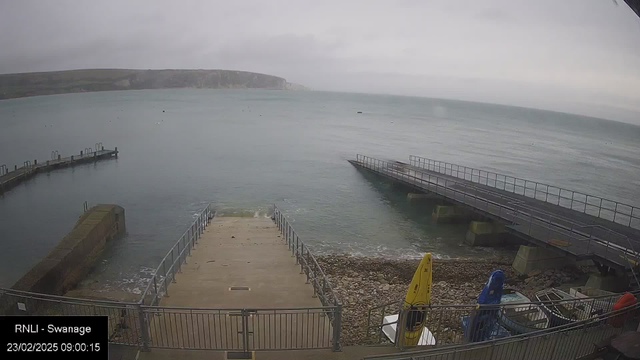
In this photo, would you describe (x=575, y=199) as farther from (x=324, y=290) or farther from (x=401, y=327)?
(x=401, y=327)

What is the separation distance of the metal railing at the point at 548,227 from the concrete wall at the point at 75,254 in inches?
803

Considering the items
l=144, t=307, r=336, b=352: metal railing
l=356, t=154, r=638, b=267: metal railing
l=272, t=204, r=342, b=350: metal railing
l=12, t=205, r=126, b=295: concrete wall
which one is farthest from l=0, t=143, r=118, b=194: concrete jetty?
l=356, t=154, r=638, b=267: metal railing

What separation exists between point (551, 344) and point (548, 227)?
14.0 meters

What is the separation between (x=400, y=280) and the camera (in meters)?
17.2

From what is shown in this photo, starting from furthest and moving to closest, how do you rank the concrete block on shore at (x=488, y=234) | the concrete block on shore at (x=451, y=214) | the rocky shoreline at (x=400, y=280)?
the concrete block on shore at (x=451, y=214) < the concrete block on shore at (x=488, y=234) < the rocky shoreline at (x=400, y=280)

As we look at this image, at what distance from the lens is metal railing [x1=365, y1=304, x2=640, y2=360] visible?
19.8 feet

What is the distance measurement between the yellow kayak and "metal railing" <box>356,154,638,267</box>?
10.9 metres

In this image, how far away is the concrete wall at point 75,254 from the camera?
14.6 meters

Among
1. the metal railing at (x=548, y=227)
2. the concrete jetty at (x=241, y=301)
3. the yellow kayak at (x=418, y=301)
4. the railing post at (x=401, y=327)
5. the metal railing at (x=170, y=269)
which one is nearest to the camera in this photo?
the railing post at (x=401, y=327)

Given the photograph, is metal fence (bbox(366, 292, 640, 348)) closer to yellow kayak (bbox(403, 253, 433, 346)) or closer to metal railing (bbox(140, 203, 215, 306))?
yellow kayak (bbox(403, 253, 433, 346))

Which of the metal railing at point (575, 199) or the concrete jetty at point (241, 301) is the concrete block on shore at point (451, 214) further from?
the concrete jetty at point (241, 301)

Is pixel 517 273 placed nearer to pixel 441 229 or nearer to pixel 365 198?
pixel 441 229

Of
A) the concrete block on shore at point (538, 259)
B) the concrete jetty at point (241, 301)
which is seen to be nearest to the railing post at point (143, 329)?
the concrete jetty at point (241, 301)

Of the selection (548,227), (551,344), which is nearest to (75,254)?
(551,344)
